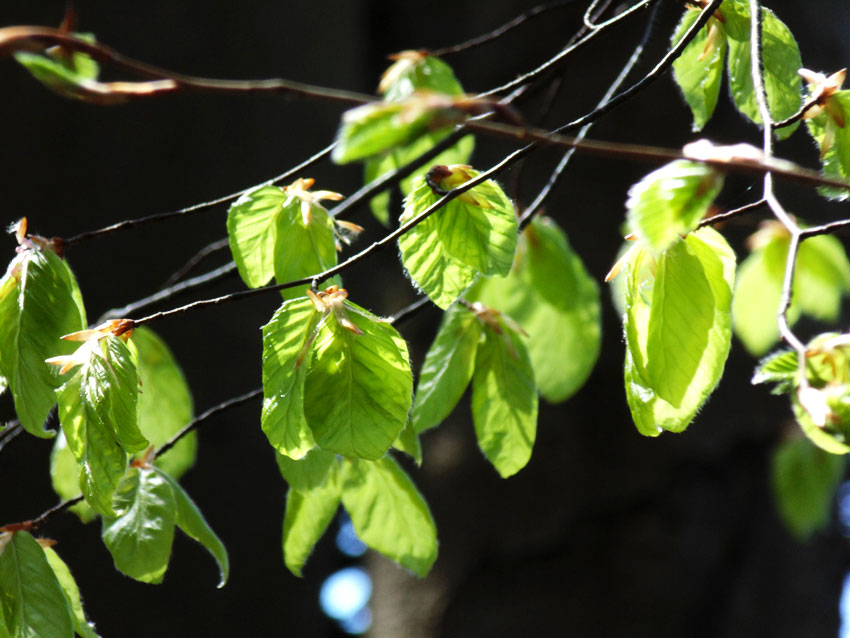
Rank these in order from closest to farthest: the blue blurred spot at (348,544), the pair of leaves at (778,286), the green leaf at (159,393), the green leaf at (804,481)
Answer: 1. the green leaf at (159,393)
2. the pair of leaves at (778,286)
3. the green leaf at (804,481)
4. the blue blurred spot at (348,544)

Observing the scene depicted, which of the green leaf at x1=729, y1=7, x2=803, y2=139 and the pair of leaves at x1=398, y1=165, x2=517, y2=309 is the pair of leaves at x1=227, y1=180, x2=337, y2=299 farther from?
the green leaf at x1=729, y1=7, x2=803, y2=139

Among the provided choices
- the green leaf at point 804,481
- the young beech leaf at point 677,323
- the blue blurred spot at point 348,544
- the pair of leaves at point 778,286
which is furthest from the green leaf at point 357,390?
the blue blurred spot at point 348,544

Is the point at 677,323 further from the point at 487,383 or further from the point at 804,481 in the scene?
the point at 804,481

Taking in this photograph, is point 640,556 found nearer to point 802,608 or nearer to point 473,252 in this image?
point 802,608

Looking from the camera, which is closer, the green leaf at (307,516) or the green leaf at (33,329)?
the green leaf at (33,329)

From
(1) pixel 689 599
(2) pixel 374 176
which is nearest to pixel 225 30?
(2) pixel 374 176

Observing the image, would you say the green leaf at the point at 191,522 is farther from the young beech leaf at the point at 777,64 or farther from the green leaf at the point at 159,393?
the young beech leaf at the point at 777,64
